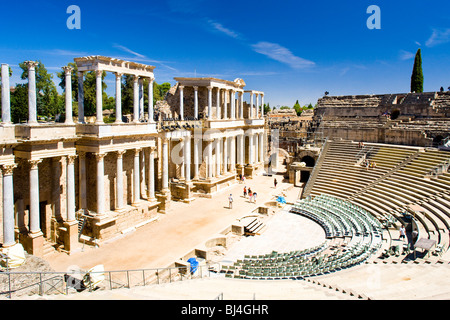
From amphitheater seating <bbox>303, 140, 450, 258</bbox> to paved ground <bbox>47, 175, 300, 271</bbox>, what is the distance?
14.7 ft

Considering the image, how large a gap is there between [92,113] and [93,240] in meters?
33.9

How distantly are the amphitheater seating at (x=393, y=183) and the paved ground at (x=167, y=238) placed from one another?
14.7 feet

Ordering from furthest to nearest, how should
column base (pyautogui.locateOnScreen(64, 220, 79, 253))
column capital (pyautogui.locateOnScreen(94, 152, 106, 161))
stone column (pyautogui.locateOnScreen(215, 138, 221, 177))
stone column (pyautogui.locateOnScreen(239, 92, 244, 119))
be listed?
stone column (pyautogui.locateOnScreen(239, 92, 244, 119))
stone column (pyautogui.locateOnScreen(215, 138, 221, 177))
column capital (pyautogui.locateOnScreen(94, 152, 106, 161))
column base (pyautogui.locateOnScreen(64, 220, 79, 253))

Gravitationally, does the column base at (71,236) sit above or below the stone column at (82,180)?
below

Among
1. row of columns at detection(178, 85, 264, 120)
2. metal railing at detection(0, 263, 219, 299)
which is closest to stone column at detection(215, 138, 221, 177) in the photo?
row of columns at detection(178, 85, 264, 120)

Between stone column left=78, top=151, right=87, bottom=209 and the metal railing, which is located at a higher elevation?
stone column left=78, top=151, right=87, bottom=209

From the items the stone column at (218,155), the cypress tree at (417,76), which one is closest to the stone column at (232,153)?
the stone column at (218,155)

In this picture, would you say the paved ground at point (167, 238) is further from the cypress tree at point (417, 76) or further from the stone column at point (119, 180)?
the cypress tree at point (417, 76)

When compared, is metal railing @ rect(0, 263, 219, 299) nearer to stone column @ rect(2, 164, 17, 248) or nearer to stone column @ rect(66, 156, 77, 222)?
stone column @ rect(2, 164, 17, 248)

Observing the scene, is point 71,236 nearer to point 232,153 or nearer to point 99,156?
point 99,156

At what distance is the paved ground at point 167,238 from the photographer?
55.1 ft

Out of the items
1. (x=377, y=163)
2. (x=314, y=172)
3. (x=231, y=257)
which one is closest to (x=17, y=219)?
(x=231, y=257)

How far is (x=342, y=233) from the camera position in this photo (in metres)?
20.8

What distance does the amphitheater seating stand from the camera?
1960cm
